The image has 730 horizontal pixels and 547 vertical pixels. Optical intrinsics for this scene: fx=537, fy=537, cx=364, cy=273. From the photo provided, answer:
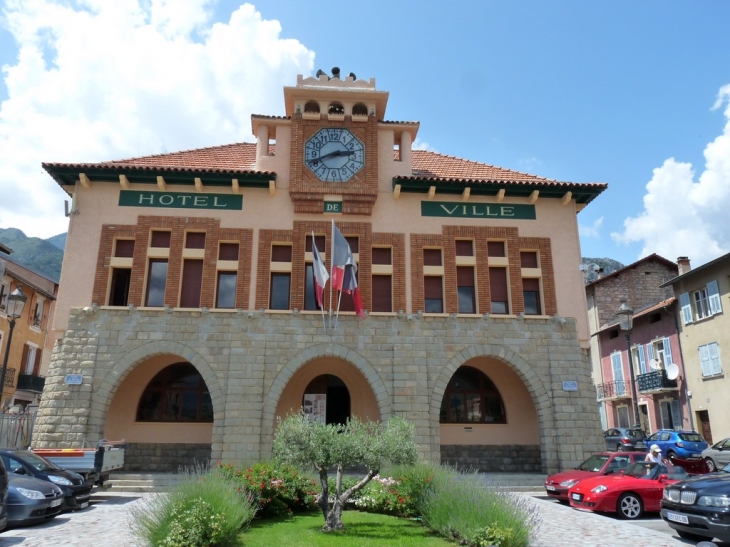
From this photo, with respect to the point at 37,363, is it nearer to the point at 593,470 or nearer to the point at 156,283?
the point at 156,283

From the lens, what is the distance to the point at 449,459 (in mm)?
18938

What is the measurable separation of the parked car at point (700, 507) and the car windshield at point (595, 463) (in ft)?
14.5

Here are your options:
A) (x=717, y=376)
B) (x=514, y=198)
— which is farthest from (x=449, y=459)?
(x=717, y=376)

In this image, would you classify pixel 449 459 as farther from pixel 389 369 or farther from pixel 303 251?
pixel 303 251

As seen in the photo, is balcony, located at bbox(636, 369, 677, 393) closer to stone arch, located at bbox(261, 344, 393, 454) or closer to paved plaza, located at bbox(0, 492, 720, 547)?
stone arch, located at bbox(261, 344, 393, 454)

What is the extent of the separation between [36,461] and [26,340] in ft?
77.6

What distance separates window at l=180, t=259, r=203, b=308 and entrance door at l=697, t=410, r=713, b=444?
1006 inches

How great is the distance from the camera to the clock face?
19781 mm

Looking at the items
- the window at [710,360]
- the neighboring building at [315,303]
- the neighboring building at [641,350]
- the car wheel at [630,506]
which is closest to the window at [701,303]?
the neighboring building at [641,350]

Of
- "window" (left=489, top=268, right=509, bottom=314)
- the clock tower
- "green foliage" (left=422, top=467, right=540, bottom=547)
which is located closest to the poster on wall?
the clock tower

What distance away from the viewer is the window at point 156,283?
1878 cm

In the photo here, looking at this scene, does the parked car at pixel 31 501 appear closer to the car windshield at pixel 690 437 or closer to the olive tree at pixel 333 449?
the olive tree at pixel 333 449

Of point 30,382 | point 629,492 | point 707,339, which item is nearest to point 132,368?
point 629,492

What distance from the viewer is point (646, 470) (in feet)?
42.9
